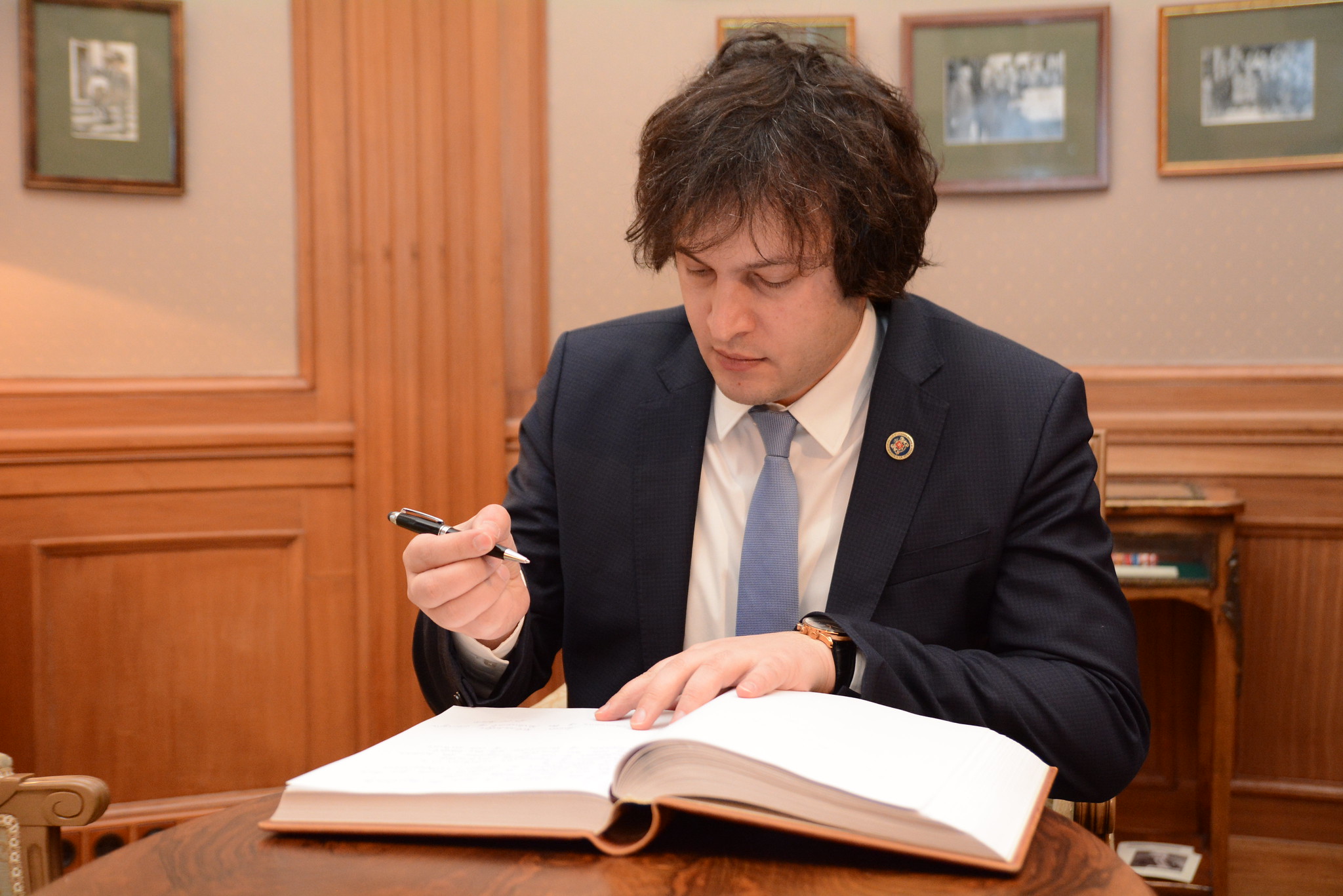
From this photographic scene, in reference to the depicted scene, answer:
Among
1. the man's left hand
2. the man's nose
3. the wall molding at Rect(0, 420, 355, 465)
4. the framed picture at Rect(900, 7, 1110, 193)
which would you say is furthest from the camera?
the framed picture at Rect(900, 7, 1110, 193)

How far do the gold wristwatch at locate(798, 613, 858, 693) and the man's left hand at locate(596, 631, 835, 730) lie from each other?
32 millimetres

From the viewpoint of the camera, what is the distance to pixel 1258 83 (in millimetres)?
2734

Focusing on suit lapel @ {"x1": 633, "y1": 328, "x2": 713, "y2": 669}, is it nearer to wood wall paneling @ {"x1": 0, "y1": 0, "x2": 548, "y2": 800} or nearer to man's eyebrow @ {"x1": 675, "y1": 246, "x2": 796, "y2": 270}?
man's eyebrow @ {"x1": 675, "y1": 246, "x2": 796, "y2": 270}

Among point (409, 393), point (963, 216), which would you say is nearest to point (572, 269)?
point (409, 393)

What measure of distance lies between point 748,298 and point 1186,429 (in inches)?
75.8

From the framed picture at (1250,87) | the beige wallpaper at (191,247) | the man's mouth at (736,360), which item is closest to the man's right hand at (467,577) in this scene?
the man's mouth at (736,360)

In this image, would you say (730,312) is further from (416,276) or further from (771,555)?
(416,276)

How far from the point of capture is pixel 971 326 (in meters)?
1.54

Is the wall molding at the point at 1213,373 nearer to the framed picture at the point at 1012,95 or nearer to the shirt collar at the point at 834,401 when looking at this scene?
the framed picture at the point at 1012,95

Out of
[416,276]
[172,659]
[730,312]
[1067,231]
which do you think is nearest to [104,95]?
[416,276]

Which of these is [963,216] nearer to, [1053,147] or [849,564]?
[1053,147]

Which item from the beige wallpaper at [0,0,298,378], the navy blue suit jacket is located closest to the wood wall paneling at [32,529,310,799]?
the beige wallpaper at [0,0,298,378]

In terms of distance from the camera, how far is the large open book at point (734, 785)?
29.5 inches

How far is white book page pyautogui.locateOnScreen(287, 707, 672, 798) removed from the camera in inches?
32.0
